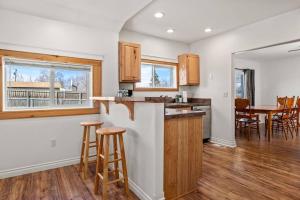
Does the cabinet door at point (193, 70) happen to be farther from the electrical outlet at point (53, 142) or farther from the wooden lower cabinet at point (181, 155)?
the electrical outlet at point (53, 142)

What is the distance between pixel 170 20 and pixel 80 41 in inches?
64.9

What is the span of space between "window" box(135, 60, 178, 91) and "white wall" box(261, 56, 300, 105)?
14.9ft

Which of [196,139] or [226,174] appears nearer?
[196,139]

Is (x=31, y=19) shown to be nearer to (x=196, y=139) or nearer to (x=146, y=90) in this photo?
(x=146, y=90)

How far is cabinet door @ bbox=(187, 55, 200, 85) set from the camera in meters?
4.43

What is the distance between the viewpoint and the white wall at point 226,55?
3111 millimetres

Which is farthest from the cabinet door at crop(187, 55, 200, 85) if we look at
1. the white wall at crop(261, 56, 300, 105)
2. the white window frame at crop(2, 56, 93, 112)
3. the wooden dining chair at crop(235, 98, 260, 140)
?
the white wall at crop(261, 56, 300, 105)

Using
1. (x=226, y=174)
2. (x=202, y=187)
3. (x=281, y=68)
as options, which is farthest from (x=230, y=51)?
(x=281, y=68)

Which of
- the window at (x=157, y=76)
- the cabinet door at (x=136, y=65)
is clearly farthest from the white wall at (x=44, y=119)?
the window at (x=157, y=76)

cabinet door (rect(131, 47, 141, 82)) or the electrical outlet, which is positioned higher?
cabinet door (rect(131, 47, 141, 82))

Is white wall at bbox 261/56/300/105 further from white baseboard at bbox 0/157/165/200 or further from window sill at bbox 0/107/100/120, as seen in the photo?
white baseboard at bbox 0/157/165/200

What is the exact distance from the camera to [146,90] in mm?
4180

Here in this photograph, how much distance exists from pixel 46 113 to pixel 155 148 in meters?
1.95

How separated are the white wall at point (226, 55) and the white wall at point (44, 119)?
2.40m
